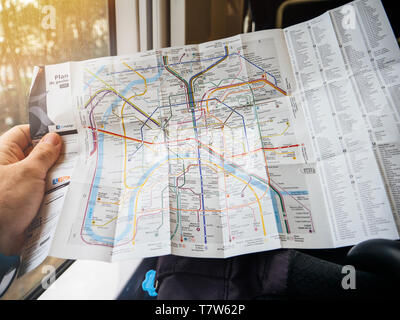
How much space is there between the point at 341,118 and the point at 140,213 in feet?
1.40

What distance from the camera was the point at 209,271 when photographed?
0.41 meters

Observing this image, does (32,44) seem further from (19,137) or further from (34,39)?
(19,137)

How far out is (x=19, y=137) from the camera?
1.53ft

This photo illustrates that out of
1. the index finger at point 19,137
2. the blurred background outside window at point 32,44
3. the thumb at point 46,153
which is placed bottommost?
the thumb at point 46,153

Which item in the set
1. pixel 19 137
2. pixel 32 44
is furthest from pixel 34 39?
pixel 19 137

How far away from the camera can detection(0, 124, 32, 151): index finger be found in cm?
45

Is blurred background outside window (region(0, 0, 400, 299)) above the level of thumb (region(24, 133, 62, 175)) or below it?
above

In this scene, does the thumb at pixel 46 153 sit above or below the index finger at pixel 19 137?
below

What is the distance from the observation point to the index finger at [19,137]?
0.45m

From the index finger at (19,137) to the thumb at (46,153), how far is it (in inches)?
1.4

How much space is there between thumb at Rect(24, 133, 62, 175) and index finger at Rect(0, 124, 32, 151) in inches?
1.4

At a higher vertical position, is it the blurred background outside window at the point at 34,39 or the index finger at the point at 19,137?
the blurred background outside window at the point at 34,39

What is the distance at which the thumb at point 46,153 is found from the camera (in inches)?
17.1

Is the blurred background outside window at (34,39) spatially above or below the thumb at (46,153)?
above
